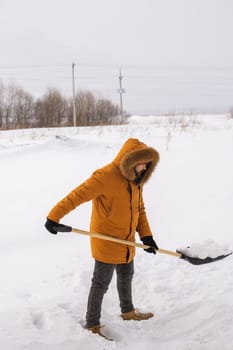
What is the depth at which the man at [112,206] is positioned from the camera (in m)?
2.51

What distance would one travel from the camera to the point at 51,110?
25.8 metres

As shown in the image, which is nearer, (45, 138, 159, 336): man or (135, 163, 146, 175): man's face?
(45, 138, 159, 336): man

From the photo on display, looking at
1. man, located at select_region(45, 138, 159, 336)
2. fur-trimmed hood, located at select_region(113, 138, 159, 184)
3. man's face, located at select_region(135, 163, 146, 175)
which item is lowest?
man, located at select_region(45, 138, 159, 336)

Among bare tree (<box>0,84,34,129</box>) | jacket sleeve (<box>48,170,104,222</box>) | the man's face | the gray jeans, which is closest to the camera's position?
jacket sleeve (<box>48,170,104,222</box>)

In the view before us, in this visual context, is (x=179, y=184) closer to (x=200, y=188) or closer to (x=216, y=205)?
(x=200, y=188)

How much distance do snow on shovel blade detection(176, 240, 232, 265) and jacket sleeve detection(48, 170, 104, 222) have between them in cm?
93

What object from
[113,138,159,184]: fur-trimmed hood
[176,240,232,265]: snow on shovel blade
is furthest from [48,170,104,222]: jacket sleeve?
[176,240,232,265]: snow on shovel blade

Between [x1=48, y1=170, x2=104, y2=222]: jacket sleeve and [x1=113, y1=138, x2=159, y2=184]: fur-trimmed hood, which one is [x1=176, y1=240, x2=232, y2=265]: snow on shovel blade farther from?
[x1=48, y1=170, x2=104, y2=222]: jacket sleeve

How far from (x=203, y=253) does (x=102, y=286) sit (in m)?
0.79

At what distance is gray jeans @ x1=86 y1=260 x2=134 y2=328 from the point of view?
2742mm

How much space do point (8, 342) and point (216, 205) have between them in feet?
12.0

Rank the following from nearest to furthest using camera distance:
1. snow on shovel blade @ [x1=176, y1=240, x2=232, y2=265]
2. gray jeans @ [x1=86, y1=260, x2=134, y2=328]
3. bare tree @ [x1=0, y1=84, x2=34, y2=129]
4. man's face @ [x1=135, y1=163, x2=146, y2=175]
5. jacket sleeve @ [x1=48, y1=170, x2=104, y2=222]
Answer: jacket sleeve @ [x1=48, y1=170, x2=104, y2=222], man's face @ [x1=135, y1=163, x2=146, y2=175], gray jeans @ [x1=86, y1=260, x2=134, y2=328], snow on shovel blade @ [x1=176, y1=240, x2=232, y2=265], bare tree @ [x1=0, y1=84, x2=34, y2=129]

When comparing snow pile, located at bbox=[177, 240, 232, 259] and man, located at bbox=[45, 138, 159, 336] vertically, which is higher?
man, located at bbox=[45, 138, 159, 336]

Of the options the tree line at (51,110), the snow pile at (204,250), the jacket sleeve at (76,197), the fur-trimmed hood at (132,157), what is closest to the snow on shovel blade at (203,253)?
the snow pile at (204,250)
